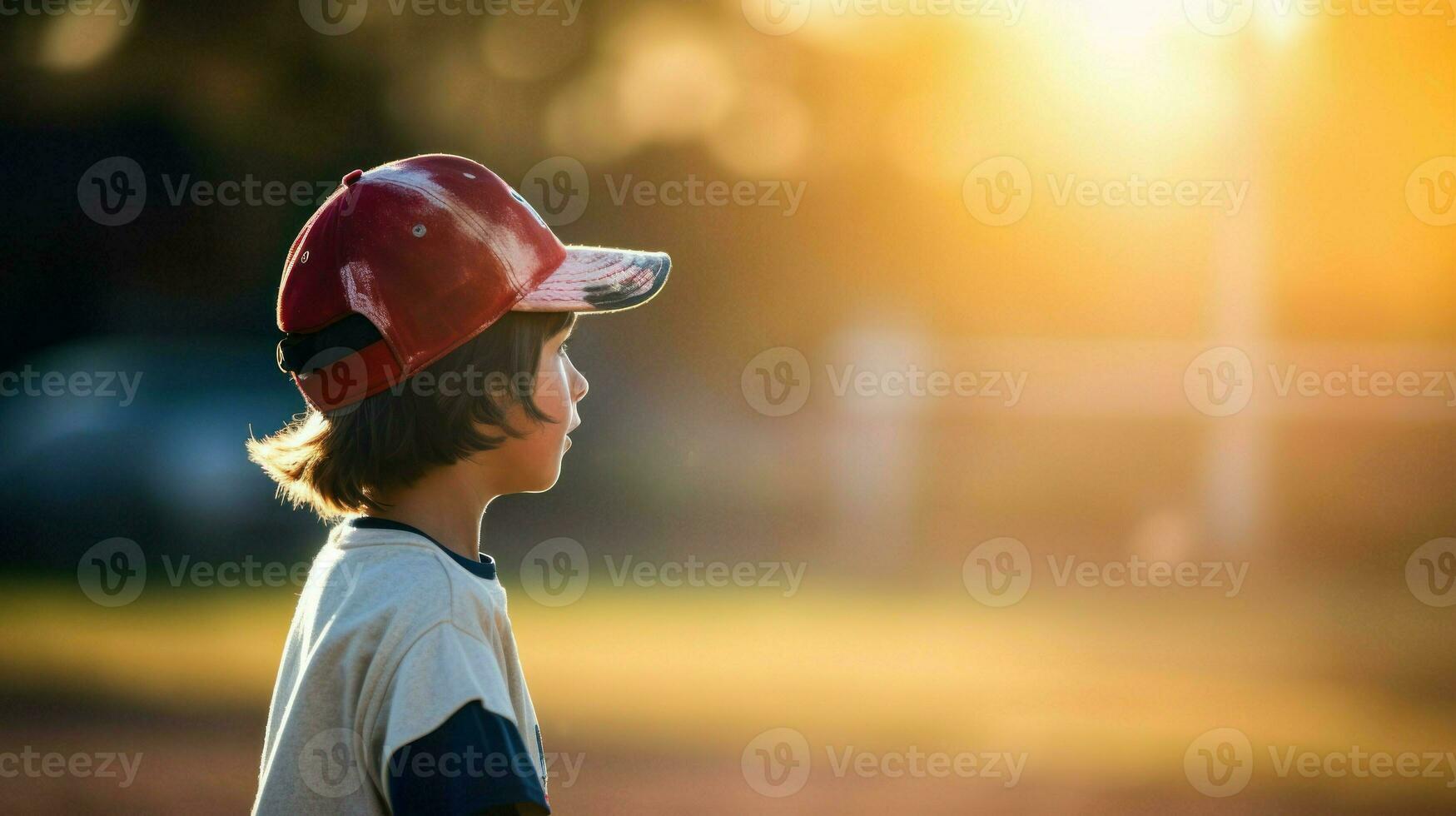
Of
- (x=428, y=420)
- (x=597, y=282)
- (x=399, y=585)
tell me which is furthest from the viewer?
(x=597, y=282)

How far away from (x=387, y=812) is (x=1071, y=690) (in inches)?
258

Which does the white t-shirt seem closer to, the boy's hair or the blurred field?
the boy's hair

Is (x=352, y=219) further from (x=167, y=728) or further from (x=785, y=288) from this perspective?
(x=785, y=288)

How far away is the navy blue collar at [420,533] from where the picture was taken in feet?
4.75

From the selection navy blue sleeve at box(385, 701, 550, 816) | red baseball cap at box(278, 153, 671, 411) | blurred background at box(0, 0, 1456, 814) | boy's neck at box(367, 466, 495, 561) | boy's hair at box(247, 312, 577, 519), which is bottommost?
navy blue sleeve at box(385, 701, 550, 816)

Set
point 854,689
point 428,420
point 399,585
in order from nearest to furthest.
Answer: point 399,585 → point 428,420 → point 854,689

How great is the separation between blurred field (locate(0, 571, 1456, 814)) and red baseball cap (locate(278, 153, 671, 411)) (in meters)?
4.11

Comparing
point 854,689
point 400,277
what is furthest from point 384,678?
point 854,689

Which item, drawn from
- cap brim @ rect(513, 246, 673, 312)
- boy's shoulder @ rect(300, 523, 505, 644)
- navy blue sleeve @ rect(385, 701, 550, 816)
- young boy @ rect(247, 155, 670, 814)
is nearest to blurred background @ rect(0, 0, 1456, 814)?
cap brim @ rect(513, 246, 673, 312)

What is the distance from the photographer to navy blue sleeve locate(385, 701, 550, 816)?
117 centimetres

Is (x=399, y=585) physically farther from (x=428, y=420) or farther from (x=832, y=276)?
(x=832, y=276)

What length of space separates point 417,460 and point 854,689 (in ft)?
19.6

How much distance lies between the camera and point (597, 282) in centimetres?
167

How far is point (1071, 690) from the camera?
7.28 meters
